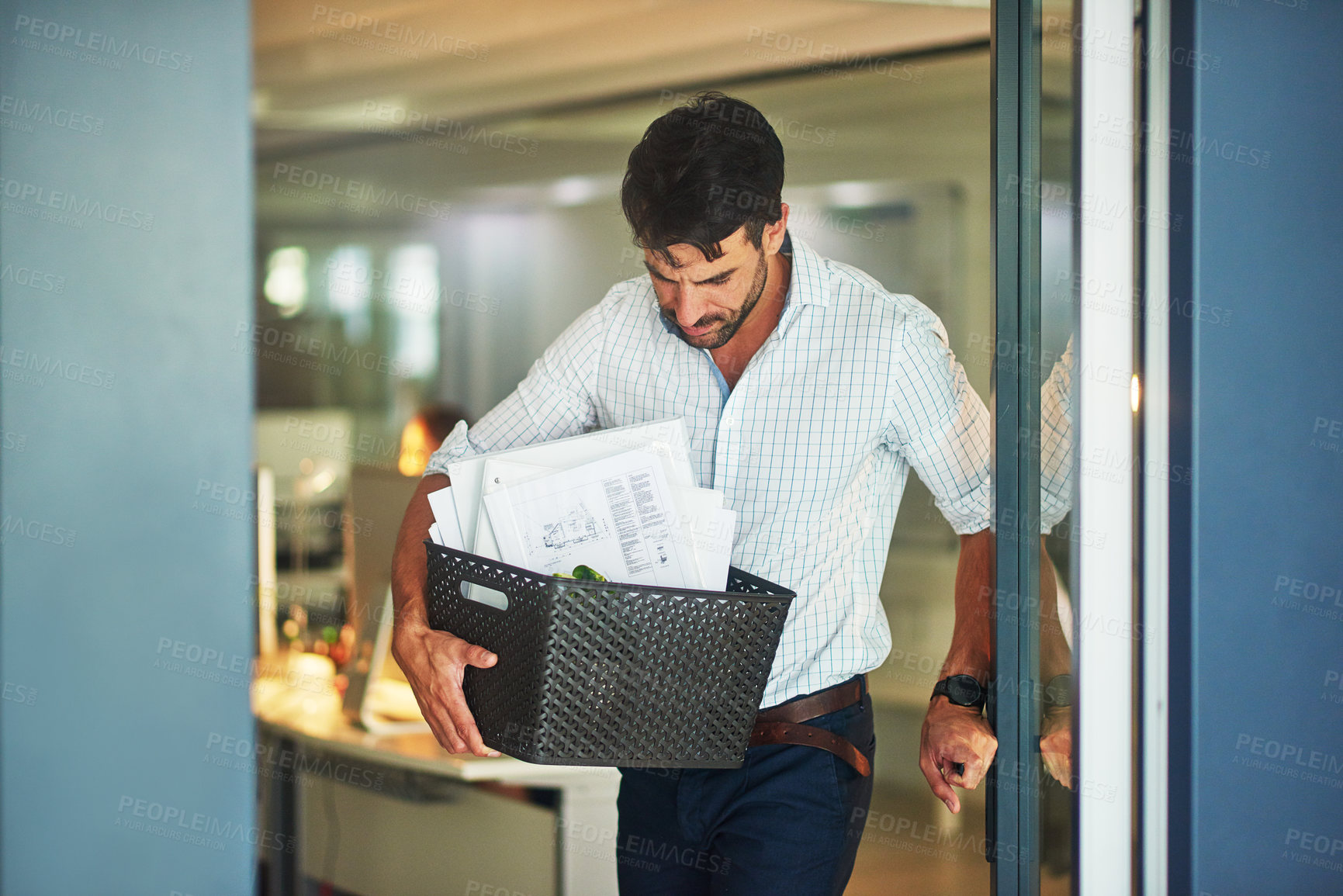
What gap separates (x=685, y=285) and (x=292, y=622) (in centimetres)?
245

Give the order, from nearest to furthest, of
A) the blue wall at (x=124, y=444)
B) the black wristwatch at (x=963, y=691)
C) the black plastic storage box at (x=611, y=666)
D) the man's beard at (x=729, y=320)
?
1. the blue wall at (x=124, y=444)
2. the black plastic storage box at (x=611, y=666)
3. the black wristwatch at (x=963, y=691)
4. the man's beard at (x=729, y=320)

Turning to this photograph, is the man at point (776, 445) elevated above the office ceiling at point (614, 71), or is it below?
below

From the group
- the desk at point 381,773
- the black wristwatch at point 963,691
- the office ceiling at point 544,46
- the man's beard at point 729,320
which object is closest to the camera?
the black wristwatch at point 963,691

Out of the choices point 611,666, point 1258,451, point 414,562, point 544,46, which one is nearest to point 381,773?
point 414,562

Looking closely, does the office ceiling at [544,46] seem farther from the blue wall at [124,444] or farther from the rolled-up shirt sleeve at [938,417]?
the blue wall at [124,444]

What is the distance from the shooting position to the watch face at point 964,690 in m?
1.32

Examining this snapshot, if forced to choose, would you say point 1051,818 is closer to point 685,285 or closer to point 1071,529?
point 1071,529

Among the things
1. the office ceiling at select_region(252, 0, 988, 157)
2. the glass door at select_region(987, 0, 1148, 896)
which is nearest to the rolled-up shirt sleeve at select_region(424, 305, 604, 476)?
the glass door at select_region(987, 0, 1148, 896)

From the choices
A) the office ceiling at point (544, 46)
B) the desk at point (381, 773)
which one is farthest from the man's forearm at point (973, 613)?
the office ceiling at point (544, 46)

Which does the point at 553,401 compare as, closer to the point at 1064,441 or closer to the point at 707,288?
the point at 707,288

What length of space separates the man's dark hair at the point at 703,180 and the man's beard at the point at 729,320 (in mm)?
52

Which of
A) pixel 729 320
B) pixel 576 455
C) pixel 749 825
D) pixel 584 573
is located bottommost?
pixel 749 825

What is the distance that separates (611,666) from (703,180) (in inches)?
24.3

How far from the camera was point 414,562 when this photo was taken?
4.61 feet
